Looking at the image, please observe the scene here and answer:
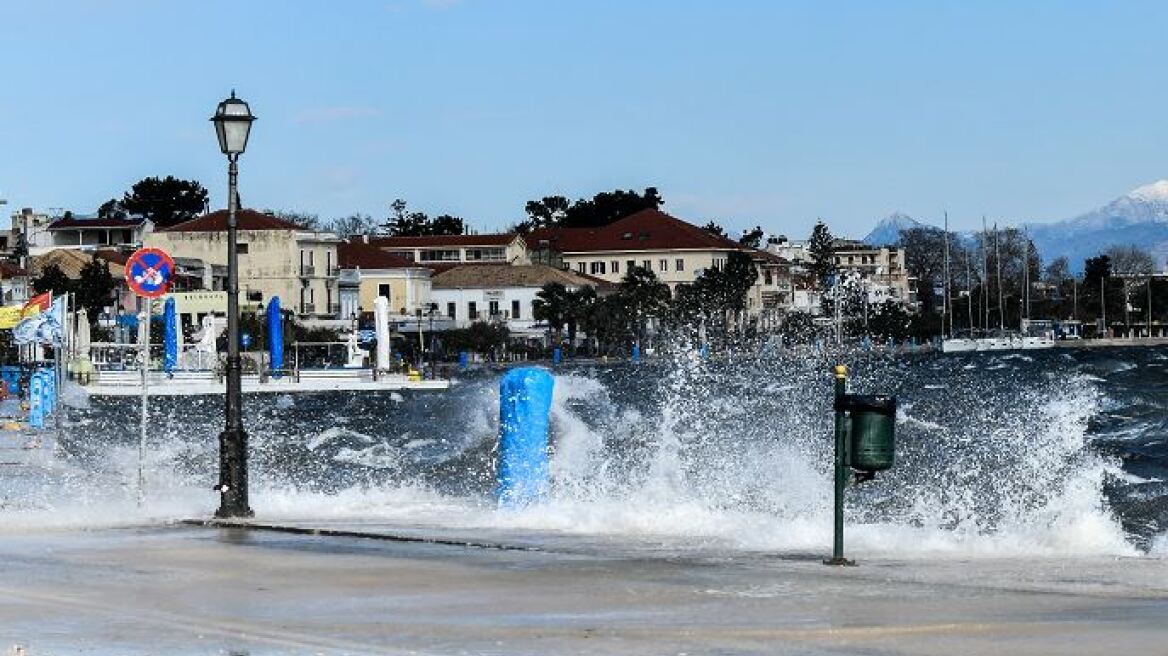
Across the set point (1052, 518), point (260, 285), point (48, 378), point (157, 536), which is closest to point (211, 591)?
point (157, 536)

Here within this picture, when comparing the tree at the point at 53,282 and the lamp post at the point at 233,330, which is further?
the tree at the point at 53,282

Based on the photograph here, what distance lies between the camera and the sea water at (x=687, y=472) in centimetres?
2095

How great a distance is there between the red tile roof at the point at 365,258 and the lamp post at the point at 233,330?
151 metres

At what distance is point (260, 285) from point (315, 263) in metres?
5.32

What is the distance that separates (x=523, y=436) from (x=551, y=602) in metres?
8.79

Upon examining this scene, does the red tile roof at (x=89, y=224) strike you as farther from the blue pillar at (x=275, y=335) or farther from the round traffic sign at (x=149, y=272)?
the round traffic sign at (x=149, y=272)

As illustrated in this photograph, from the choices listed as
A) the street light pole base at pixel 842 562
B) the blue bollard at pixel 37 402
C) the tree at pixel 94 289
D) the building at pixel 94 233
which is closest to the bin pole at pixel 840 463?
the street light pole base at pixel 842 562

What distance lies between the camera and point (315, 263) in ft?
539

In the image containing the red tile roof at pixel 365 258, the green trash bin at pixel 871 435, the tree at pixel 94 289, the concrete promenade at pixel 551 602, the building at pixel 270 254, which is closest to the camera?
the concrete promenade at pixel 551 602

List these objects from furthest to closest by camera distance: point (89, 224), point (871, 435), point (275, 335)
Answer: point (89, 224) < point (275, 335) < point (871, 435)

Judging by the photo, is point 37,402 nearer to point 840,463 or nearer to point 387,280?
point 840,463

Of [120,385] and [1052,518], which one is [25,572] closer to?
[1052,518]

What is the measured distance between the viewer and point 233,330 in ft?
73.4

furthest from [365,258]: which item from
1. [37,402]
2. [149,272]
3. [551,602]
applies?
[551,602]
